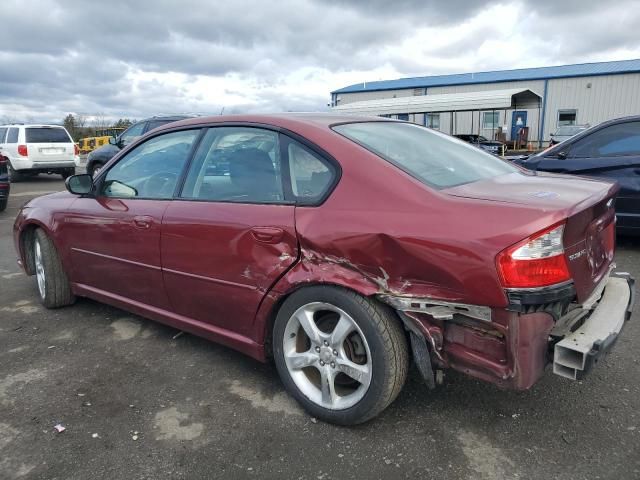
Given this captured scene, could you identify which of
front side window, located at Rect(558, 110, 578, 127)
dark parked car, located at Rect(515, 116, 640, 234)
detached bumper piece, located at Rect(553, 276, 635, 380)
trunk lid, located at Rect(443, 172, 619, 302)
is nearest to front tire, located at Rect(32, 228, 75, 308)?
trunk lid, located at Rect(443, 172, 619, 302)

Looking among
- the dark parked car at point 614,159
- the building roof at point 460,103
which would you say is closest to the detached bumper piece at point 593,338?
the dark parked car at point 614,159

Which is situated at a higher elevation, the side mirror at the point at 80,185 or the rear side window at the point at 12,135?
the rear side window at the point at 12,135

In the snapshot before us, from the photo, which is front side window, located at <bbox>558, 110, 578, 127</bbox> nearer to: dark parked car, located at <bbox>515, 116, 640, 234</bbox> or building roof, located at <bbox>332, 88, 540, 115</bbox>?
building roof, located at <bbox>332, 88, 540, 115</bbox>

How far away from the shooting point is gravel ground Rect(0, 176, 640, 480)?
2.17 metres

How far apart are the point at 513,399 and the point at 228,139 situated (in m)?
2.12

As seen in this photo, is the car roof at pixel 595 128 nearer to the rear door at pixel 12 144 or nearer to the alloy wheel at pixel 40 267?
the alloy wheel at pixel 40 267

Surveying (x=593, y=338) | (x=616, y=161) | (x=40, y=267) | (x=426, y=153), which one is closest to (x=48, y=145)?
(x=40, y=267)

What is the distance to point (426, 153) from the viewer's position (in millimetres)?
2738

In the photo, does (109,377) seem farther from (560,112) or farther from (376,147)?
(560,112)

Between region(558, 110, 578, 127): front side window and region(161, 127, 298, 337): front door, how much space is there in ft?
100

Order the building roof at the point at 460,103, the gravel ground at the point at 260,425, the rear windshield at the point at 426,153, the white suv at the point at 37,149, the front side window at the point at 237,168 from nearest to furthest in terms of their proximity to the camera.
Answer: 1. the gravel ground at the point at 260,425
2. the rear windshield at the point at 426,153
3. the front side window at the point at 237,168
4. the white suv at the point at 37,149
5. the building roof at the point at 460,103

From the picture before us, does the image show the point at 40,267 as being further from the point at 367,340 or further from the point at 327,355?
the point at 367,340

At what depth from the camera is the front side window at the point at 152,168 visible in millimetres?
3094

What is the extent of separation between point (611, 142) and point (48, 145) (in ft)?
47.0
